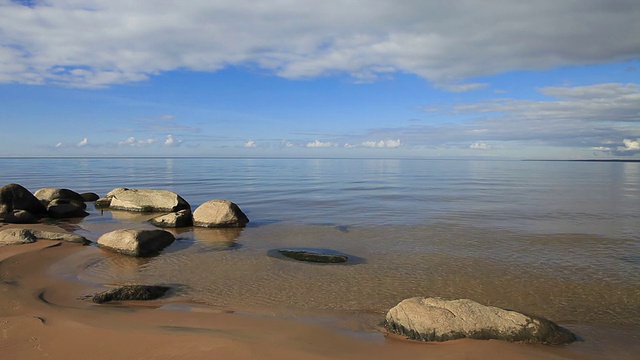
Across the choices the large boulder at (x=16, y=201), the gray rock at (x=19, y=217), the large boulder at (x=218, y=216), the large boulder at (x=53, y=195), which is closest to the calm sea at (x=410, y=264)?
the large boulder at (x=218, y=216)

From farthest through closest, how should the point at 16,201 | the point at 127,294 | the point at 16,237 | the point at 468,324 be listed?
the point at 16,201
the point at 16,237
the point at 127,294
the point at 468,324

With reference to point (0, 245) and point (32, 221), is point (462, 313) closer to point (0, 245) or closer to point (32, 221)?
point (0, 245)

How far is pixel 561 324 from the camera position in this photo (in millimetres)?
6711

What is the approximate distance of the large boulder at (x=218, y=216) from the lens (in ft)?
50.0

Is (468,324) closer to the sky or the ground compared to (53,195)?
closer to the ground

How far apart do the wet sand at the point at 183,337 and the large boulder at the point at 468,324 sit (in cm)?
17

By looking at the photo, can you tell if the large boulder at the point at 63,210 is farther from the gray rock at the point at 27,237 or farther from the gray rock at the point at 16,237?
the gray rock at the point at 16,237

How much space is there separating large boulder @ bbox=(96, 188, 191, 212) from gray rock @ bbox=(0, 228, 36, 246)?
23.1 ft

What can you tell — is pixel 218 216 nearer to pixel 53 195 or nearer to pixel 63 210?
pixel 63 210

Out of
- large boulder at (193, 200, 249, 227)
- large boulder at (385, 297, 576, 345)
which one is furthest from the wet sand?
large boulder at (193, 200, 249, 227)

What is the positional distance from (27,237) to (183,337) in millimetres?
9165

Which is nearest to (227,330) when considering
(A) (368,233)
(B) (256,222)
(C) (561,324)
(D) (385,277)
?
(D) (385,277)

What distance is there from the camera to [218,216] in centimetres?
1526

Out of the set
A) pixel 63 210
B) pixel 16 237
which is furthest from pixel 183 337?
pixel 63 210
